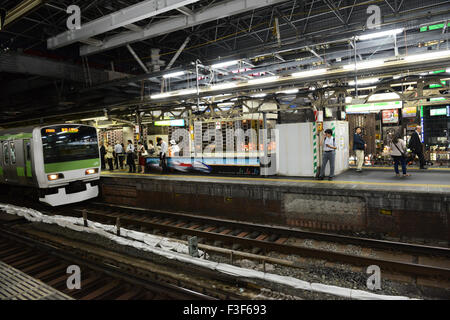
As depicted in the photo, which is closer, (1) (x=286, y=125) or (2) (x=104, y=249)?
(2) (x=104, y=249)

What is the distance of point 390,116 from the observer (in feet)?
54.6

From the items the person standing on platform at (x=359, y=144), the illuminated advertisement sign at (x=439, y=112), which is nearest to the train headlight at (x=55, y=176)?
the person standing on platform at (x=359, y=144)

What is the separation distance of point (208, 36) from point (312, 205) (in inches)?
320

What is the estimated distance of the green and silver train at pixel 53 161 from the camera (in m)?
10.0

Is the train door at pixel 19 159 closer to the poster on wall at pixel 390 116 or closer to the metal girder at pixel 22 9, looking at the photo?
the metal girder at pixel 22 9

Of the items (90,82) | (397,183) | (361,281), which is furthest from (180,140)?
(361,281)

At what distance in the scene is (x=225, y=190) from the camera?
397 inches

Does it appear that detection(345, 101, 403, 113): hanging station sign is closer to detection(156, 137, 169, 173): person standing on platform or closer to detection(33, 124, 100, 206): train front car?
detection(156, 137, 169, 173): person standing on platform

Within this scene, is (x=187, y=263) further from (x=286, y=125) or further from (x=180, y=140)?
(x=180, y=140)

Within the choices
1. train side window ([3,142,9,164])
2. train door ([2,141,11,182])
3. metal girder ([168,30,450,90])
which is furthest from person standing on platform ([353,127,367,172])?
train side window ([3,142,9,164])

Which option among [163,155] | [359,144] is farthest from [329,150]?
[163,155]

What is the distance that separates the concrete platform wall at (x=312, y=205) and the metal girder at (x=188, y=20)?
5266 millimetres

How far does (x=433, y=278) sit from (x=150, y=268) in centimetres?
543
